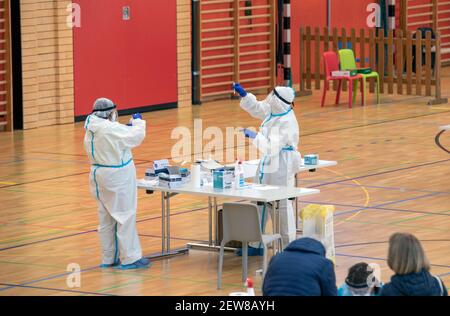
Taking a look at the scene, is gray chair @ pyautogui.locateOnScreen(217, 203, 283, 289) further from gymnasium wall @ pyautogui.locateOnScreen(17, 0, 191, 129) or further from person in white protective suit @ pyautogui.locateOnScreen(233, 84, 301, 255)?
gymnasium wall @ pyautogui.locateOnScreen(17, 0, 191, 129)

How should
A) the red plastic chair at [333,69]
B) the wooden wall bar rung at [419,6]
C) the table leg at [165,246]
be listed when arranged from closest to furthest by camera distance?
1. the table leg at [165,246]
2. the red plastic chair at [333,69]
3. the wooden wall bar rung at [419,6]

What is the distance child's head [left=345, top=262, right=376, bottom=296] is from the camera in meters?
7.66

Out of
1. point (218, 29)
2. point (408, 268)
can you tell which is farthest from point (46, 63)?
point (408, 268)

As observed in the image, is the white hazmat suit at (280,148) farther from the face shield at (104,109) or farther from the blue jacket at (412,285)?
the blue jacket at (412,285)

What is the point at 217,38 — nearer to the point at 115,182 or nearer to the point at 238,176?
the point at 238,176

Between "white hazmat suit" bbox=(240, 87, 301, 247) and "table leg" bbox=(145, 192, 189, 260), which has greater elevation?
"white hazmat suit" bbox=(240, 87, 301, 247)

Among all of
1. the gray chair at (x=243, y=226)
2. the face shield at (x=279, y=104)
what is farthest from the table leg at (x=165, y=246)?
the face shield at (x=279, y=104)

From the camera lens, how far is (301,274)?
741cm

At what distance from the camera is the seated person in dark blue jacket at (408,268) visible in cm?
708

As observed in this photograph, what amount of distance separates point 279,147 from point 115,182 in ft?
5.45

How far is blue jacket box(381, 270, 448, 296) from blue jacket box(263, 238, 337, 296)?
1.46 feet

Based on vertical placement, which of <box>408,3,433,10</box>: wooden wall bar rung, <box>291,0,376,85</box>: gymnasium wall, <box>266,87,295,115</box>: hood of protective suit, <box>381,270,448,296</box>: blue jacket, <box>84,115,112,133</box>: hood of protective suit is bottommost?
<box>381,270,448,296</box>: blue jacket

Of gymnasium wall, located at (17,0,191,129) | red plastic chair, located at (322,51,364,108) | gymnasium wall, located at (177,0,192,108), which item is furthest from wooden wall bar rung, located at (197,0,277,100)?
gymnasium wall, located at (17,0,191,129)

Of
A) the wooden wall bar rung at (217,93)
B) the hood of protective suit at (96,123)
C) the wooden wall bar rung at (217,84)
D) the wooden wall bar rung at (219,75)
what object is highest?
the wooden wall bar rung at (219,75)
